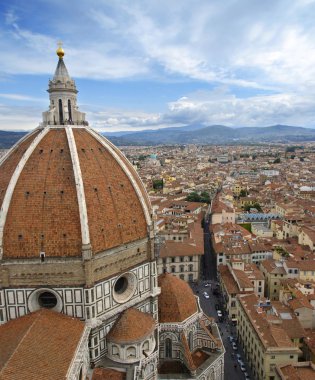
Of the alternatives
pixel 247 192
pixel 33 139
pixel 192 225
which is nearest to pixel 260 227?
pixel 192 225

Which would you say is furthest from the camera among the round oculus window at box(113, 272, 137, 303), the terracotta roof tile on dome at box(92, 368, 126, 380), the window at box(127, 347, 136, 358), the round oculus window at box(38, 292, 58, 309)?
→ the round oculus window at box(113, 272, 137, 303)

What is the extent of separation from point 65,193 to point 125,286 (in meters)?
7.39

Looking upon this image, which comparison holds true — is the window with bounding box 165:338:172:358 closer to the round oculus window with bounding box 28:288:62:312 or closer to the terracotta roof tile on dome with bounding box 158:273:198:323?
the terracotta roof tile on dome with bounding box 158:273:198:323

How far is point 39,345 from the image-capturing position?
57.3ft

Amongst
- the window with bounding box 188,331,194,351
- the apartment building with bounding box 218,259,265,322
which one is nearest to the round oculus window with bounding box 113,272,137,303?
the window with bounding box 188,331,194,351

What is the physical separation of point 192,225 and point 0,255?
4949 cm

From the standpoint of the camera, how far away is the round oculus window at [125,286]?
23.4 m

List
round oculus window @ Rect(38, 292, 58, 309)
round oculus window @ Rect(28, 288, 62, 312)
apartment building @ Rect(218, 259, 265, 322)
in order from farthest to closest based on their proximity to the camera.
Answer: apartment building @ Rect(218, 259, 265, 322) < round oculus window @ Rect(38, 292, 58, 309) < round oculus window @ Rect(28, 288, 62, 312)

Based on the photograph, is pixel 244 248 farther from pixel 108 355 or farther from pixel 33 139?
pixel 33 139

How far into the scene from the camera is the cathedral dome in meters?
20.4

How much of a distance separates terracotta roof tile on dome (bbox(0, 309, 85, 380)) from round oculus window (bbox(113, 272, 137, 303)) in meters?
3.50

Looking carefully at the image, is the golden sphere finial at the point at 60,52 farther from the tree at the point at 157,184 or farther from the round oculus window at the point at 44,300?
the tree at the point at 157,184

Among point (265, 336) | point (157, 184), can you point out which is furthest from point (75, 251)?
point (157, 184)

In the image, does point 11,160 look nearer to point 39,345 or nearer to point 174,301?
point 39,345
